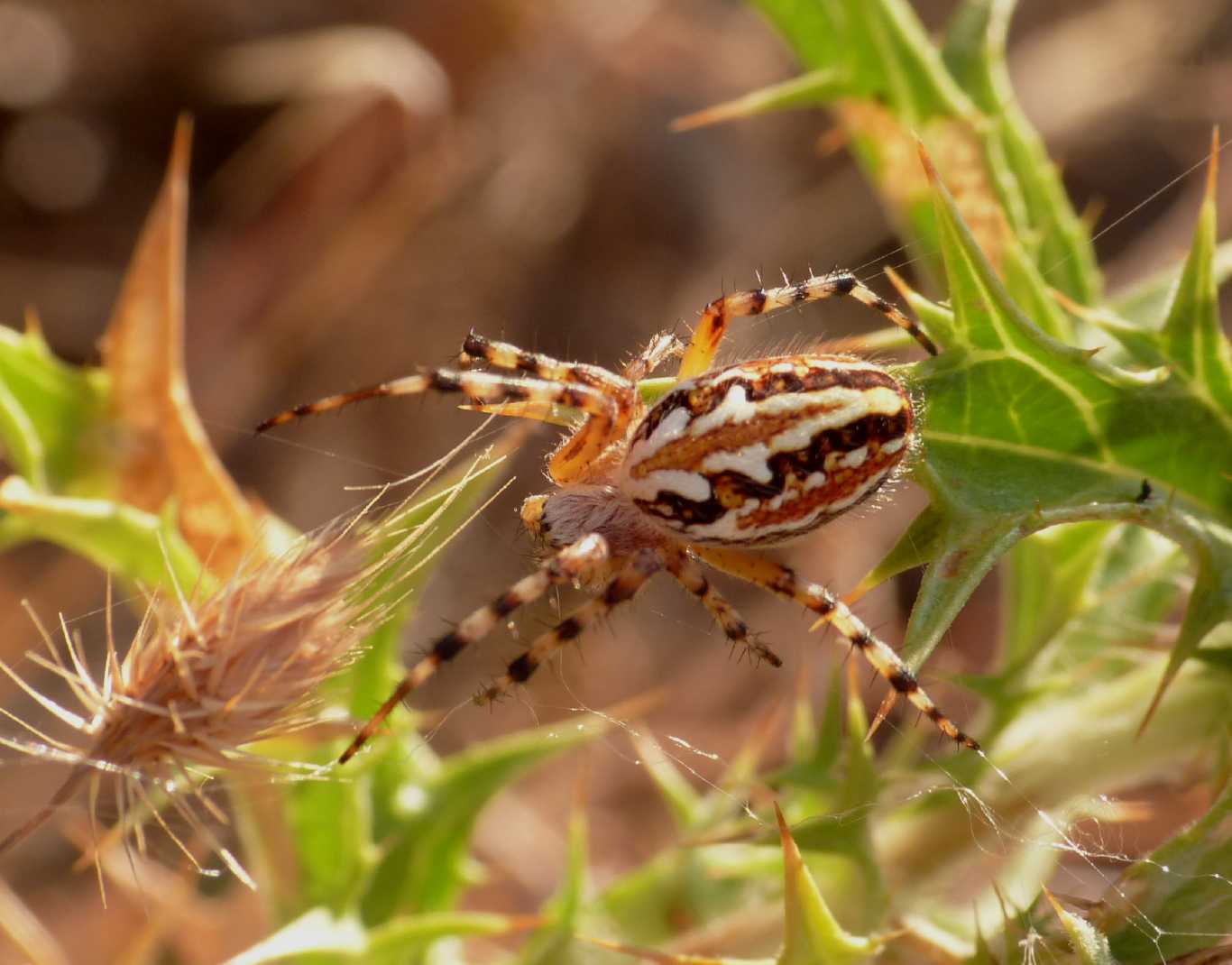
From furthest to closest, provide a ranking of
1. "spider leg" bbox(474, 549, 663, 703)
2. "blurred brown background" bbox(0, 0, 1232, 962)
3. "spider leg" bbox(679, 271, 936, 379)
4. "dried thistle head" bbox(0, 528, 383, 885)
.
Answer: "blurred brown background" bbox(0, 0, 1232, 962), "spider leg" bbox(679, 271, 936, 379), "spider leg" bbox(474, 549, 663, 703), "dried thistle head" bbox(0, 528, 383, 885)

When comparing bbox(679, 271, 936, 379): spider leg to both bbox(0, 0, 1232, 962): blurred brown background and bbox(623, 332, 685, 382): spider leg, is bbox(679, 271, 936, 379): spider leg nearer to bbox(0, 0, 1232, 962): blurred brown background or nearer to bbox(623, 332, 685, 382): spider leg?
bbox(623, 332, 685, 382): spider leg

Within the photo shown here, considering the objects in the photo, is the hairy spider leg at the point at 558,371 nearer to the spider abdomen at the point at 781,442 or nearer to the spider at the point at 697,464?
the spider at the point at 697,464

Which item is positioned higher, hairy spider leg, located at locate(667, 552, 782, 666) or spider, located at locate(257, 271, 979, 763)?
spider, located at locate(257, 271, 979, 763)

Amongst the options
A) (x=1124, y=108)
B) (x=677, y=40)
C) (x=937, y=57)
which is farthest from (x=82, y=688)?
(x=1124, y=108)

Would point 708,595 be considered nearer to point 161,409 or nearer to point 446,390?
point 446,390

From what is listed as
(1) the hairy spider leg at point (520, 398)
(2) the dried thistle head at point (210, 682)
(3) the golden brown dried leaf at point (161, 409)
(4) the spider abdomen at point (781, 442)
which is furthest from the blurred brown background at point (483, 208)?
(2) the dried thistle head at point (210, 682)

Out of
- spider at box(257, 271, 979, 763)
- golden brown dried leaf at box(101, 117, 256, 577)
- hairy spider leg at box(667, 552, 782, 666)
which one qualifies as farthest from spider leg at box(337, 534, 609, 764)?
golden brown dried leaf at box(101, 117, 256, 577)

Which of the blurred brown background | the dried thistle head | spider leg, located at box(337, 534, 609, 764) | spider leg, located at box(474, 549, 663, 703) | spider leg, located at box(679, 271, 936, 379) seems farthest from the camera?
the blurred brown background
